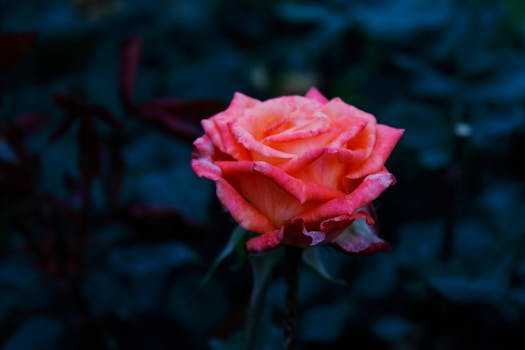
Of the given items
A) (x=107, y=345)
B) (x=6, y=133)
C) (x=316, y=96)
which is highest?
(x=316, y=96)

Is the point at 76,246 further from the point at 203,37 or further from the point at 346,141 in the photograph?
the point at 203,37

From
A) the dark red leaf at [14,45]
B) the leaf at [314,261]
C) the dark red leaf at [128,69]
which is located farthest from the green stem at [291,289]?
the dark red leaf at [14,45]

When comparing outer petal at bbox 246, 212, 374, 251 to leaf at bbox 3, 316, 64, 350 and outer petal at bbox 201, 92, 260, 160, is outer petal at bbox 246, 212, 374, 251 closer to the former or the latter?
outer petal at bbox 201, 92, 260, 160

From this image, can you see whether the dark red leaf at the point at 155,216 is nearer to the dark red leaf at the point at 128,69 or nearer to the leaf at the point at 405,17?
the dark red leaf at the point at 128,69

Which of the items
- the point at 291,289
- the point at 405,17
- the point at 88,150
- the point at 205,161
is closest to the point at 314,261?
the point at 291,289

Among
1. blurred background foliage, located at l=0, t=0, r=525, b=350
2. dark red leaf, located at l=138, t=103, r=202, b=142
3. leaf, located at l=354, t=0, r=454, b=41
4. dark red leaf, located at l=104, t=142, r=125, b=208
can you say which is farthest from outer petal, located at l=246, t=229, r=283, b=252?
leaf, located at l=354, t=0, r=454, b=41

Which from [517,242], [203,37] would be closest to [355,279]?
[517,242]
